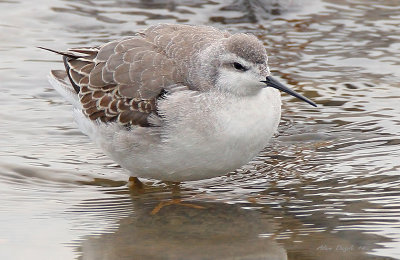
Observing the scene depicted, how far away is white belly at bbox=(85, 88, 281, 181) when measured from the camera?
27.1 ft

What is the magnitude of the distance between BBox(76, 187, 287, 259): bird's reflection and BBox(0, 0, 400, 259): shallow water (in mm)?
19

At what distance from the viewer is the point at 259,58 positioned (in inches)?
329

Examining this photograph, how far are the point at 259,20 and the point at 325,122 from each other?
4150 mm

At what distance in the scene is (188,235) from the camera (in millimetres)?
7863

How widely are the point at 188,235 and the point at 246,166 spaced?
2043 mm

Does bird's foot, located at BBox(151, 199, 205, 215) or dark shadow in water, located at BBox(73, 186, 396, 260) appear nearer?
dark shadow in water, located at BBox(73, 186, 396, 260)

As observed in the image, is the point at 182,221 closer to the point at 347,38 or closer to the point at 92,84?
the point at 92,84

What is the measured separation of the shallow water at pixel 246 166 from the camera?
7.66 m

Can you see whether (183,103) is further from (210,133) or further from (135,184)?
(135,184)

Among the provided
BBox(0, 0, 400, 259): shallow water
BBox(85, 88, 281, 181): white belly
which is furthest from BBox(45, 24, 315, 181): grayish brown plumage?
BBox(0, 0, 400, 259): shallow water

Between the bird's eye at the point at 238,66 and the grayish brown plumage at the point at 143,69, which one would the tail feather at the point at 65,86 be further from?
the bird's eye at the point at 238,66

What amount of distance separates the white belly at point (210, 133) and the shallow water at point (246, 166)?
49cm
